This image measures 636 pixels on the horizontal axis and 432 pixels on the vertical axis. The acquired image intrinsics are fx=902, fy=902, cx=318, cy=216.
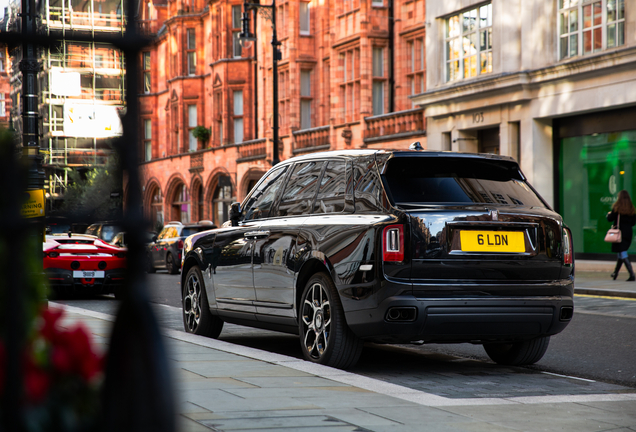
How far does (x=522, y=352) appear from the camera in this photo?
7852mm

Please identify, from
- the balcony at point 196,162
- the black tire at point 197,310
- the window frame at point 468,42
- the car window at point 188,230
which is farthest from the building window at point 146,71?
the balcony at point 196,162

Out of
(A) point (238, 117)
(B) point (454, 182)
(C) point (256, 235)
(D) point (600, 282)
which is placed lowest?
(D) point (600, 282)

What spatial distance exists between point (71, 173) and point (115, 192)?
11 cm

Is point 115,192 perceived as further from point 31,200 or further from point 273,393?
point 273,393

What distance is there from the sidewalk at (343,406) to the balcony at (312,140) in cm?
2911

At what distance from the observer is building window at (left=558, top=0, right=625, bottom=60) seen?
21906 mm

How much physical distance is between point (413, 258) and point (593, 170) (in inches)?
733

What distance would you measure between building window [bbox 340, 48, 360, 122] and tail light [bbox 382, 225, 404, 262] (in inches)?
1062

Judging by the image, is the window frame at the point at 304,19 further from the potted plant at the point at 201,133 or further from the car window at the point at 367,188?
the car window at the point at 367,188

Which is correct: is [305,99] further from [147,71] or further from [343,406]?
[147,71]

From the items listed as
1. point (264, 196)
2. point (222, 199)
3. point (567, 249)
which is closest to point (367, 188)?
point (567, 249)

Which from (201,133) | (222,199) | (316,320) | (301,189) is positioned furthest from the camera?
(201,133)

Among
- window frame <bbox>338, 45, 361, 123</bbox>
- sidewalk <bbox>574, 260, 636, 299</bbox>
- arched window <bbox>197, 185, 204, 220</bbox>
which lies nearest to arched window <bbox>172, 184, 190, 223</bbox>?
arched window <bbox>197, 185, 204, 220</bbox>

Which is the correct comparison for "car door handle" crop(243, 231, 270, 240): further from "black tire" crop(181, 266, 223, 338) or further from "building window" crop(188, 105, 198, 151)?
"building window" crop(188, 105, 198, 151)
